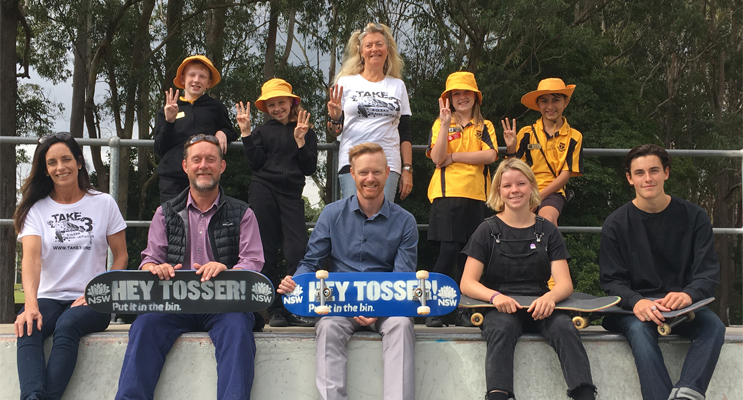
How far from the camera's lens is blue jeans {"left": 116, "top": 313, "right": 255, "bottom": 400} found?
2.67 m

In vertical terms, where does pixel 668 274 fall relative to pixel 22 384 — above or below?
above

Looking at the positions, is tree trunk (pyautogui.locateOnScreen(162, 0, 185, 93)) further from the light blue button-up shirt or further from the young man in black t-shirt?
the young man in black t-shirt

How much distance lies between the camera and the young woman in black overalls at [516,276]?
2.79 meters

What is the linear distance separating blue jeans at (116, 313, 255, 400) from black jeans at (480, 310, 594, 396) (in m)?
1.08

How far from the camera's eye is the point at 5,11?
9914 mm

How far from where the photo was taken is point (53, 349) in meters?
2.83

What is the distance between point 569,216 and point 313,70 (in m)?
6.93

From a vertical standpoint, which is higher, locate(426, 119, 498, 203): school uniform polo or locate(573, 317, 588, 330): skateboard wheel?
locate(426, 119, 498, 203): school uniform polo

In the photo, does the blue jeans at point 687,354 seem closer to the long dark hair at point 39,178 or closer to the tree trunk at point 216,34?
the long dark hair at point 39,178

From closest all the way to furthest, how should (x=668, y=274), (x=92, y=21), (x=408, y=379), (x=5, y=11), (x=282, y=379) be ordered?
(x=408, y=379)
(x=282, y=379)
(x=668, y=274)
(x=5, y=11)
(x=92, y=21)

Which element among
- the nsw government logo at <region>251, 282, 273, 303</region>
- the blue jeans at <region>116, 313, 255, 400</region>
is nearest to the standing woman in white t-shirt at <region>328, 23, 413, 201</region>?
the nsw government logo at <region>251, 282, 273, 303</region>

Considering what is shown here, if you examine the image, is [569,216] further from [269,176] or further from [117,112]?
[269,176]

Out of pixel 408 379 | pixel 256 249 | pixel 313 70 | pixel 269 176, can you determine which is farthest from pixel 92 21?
pixel 408 379

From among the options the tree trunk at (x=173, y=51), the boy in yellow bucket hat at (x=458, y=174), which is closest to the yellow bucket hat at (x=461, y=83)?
the boy in yellow bucket hat at (x=458, y=174)
